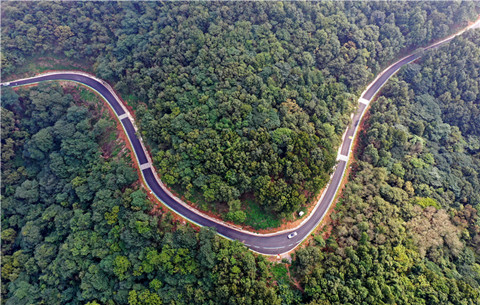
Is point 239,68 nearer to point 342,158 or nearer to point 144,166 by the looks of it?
point 144,166

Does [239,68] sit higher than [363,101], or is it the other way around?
[363,101]

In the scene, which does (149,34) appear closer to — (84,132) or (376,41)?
(84,132)

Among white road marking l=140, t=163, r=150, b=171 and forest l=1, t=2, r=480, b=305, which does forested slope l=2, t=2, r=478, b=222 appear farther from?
white road marking l=140, t=163, r=150, b=171

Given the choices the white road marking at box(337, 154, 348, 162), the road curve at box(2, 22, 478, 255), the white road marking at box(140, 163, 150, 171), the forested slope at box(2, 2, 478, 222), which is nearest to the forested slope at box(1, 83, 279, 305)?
the white road marking at box(140, 163, 150, 171)

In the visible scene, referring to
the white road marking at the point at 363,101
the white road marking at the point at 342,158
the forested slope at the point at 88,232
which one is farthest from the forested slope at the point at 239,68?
the forested slope at the point at 88,232

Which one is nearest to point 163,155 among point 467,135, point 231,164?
point 231,164

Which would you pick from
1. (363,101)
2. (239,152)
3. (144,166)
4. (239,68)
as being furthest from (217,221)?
(363,101)

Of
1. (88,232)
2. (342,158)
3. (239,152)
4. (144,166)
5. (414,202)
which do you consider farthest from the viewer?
(342,158)
